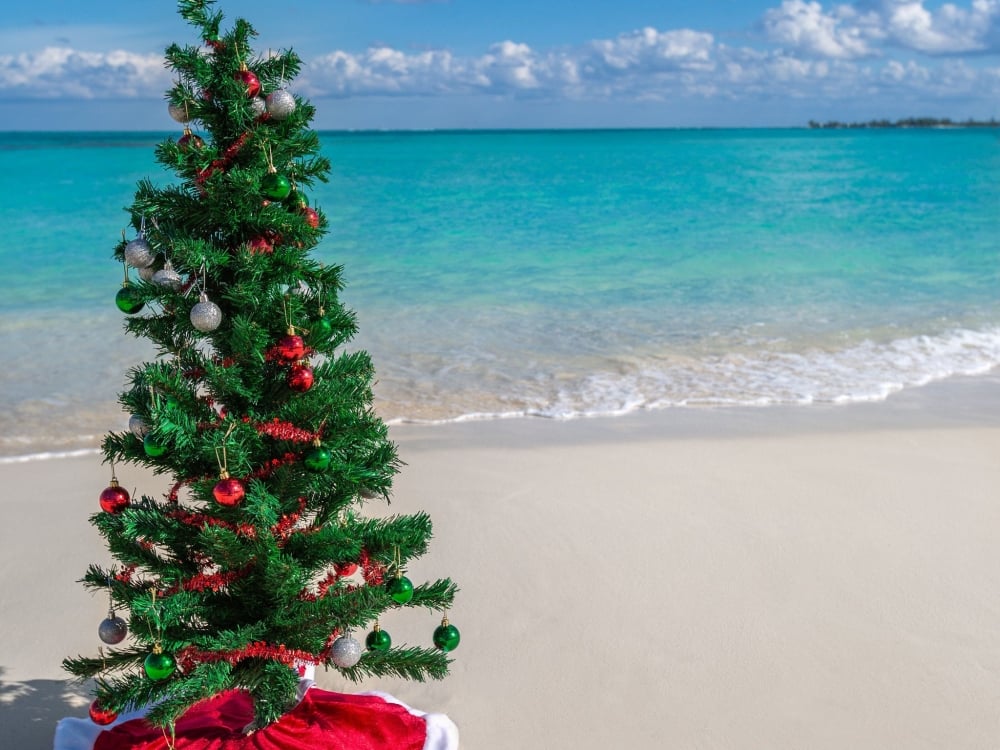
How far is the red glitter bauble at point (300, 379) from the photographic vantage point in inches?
111

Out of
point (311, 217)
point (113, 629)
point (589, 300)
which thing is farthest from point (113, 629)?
point (589, 300)

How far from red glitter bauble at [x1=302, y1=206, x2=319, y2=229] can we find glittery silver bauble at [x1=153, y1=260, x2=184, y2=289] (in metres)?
0.41

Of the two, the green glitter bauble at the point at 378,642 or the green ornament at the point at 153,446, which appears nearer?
the green ornament at the point at 153,446

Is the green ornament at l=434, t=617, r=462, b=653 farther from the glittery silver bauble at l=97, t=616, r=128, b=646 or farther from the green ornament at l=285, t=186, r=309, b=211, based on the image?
the green ornament at l=285, t=186, r=309, b=211

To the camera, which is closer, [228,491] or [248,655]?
[228,491]

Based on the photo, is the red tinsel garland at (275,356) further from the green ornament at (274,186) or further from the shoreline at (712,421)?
the shoreline at (712,421)

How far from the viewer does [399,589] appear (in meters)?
2.98

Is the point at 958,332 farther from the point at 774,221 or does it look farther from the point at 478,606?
the point at 774,221

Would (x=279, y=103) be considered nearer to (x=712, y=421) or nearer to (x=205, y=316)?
(x=205, y=316)

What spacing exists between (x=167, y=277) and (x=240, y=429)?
0.48 m

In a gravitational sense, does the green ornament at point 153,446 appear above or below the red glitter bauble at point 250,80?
below

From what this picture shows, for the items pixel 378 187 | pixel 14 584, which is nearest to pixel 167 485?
pixel 14 584

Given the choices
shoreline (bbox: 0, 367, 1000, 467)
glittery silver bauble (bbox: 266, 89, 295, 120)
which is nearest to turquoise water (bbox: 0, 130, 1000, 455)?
shoreline (bbox: 0, 367, 1000, 467)

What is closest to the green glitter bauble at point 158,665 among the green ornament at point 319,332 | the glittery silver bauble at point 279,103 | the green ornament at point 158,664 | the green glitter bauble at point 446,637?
the green ornament at point 158,664
